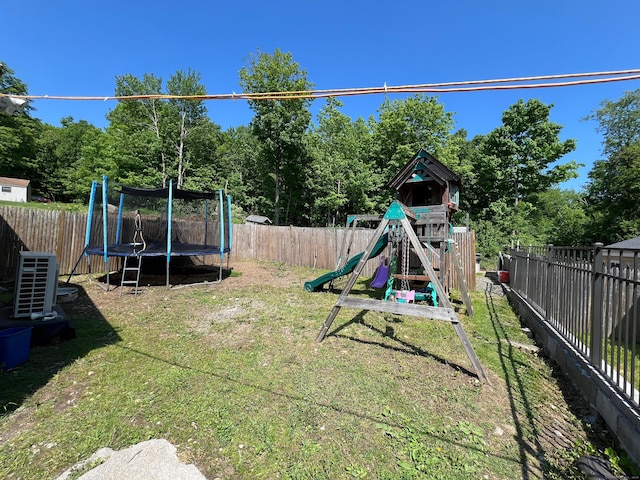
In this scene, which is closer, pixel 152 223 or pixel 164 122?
pixel 152 223

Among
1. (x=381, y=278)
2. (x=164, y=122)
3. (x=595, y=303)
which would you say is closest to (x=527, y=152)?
(x=381, y=278)

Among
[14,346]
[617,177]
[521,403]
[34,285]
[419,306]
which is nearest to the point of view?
[521,403]

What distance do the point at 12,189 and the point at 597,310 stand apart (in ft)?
159

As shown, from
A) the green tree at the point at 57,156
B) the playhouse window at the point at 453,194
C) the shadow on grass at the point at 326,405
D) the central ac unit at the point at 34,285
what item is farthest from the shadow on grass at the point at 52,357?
the green tree at the point at 57,156

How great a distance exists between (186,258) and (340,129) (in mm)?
18570

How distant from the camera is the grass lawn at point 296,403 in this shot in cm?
211

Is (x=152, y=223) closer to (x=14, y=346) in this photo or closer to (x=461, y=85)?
(x=14, y=346)

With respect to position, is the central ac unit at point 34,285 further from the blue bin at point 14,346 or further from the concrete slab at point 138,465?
the concrete slab at point 138,465

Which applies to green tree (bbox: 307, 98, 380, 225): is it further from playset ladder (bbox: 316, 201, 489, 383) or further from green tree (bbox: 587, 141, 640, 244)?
playset ladder (bbox: 316, 201, 489, 383)

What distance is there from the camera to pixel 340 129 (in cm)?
2517

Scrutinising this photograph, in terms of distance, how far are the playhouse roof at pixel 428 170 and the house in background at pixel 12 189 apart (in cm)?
4418

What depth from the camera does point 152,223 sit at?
10945 millimetres

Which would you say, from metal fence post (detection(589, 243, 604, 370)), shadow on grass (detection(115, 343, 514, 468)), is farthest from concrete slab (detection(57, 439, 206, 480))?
metal fence post (detection(589, 243, 604, 370))

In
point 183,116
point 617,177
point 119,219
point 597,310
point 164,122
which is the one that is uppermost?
point 183,116
